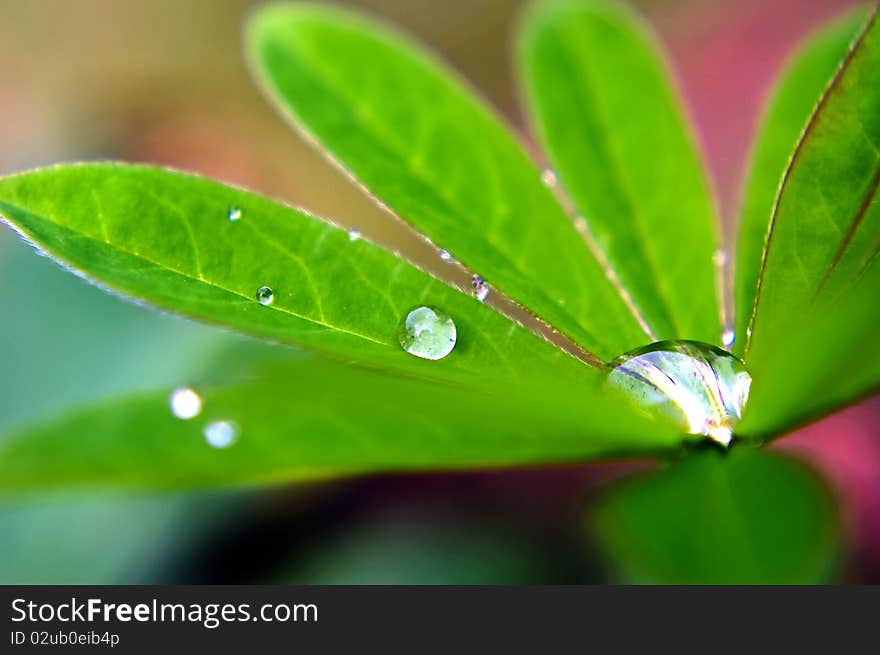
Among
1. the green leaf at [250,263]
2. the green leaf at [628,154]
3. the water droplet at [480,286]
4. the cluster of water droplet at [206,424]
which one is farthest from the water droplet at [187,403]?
the green leaf at [628,154]

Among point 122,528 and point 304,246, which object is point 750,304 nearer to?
point 304,246

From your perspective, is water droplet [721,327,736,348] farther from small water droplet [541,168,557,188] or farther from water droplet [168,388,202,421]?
water droplet [168,388,202,421]

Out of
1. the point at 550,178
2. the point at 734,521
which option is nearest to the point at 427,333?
the point at 734,521

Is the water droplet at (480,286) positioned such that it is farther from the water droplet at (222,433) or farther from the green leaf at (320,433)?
the water droplet at (222,433)

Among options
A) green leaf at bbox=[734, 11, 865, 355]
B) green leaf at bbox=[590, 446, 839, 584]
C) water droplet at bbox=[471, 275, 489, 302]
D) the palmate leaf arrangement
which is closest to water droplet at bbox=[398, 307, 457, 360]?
the palmate leaf arrangement

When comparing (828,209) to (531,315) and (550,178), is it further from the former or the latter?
(550,178)

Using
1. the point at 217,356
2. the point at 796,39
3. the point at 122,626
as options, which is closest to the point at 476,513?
the point at 217,356
